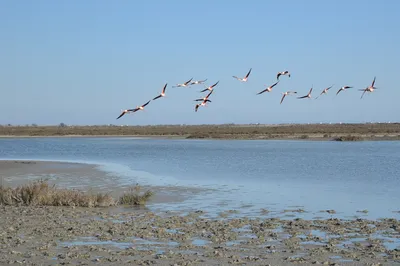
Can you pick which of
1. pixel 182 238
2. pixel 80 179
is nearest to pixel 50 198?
pixel 182 238

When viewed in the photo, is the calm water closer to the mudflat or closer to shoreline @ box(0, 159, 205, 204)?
shoreline @ box(0, 159, 205, 204)

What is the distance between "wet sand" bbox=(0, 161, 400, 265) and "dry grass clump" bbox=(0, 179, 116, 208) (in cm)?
54

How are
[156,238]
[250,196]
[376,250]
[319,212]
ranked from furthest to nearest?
[250,196] < [319,212] < [156,238] < [376,250]

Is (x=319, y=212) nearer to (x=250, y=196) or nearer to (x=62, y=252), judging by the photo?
(x=250, y=196)

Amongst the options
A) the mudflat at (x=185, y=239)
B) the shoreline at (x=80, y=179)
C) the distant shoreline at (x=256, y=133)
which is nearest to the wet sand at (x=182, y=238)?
the mudflat at (x=185, y=239)

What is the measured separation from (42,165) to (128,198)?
16405 millimetres

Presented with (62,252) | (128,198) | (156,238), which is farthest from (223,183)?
(62,252)

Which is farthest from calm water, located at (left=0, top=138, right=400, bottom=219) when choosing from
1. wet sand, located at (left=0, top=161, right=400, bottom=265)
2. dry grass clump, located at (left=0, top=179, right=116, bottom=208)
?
wet sand, located at (left=0, top=161, right=400, bottom=265)

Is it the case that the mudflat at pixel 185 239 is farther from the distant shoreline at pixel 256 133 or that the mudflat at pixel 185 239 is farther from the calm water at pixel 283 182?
the distant shoreline at pixel 256 133

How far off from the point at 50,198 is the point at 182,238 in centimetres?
607

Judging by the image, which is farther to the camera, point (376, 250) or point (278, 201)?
point (278, 201)

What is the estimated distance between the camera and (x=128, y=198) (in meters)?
17.4

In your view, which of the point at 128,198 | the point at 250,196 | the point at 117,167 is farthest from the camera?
the point at 117,167

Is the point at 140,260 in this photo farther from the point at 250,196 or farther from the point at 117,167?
the point at 117,167
